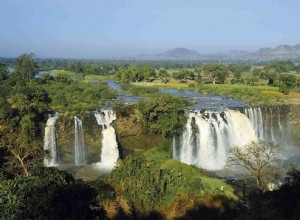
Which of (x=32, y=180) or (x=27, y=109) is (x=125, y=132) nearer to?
(x=27, y=109)

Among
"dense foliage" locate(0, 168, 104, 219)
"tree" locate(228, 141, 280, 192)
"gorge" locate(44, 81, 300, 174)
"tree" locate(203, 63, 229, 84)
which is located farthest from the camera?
"tree" locate(203, 63, 229, 84)

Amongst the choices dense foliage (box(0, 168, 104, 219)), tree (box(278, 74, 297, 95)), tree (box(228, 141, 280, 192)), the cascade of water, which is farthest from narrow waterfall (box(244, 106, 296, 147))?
dense foliage (box(0, 168, 104, 219))

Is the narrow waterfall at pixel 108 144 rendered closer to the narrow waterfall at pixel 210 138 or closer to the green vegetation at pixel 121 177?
the green vegetation at pixel 121 177

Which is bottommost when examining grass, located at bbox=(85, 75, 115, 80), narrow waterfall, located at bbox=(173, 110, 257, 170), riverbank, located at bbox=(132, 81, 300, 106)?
narrow waterfall, located at bbox=(173, 110, 257, 170)

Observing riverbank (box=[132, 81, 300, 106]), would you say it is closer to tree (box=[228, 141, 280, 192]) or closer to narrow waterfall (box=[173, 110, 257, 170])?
narrow waterfall (box=[173, 110, 257, 170])

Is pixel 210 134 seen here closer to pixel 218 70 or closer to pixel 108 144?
pixel 108 144

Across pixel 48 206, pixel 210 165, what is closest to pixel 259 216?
pixel 48 206

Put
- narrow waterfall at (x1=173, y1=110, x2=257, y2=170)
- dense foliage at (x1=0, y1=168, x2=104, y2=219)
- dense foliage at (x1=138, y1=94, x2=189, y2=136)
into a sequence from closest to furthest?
dense foliage at (x1=0, y1=168, x2=104, y2=219)
dense foliage at (x1=138, y1=94, x2=189, y2=136)
narrow waterfall at (x1=173, y1=110, x2=257, y2=170)
